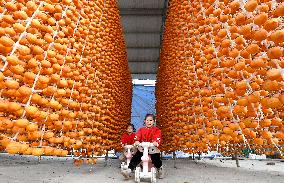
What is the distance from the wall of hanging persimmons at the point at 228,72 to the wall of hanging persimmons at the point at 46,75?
4.45 ft

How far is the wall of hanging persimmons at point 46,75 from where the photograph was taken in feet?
7.22

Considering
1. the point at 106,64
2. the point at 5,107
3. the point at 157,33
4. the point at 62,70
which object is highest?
the point at 157,33

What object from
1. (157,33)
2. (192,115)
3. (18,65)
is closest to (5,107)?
(18,65)

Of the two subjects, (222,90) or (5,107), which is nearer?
(5,107)

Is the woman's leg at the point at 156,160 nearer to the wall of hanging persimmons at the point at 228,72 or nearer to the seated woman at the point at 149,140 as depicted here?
the seated woman at the point at 149,140

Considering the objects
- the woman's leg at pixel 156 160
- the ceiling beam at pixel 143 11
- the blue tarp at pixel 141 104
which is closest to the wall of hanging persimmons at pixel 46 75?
the woman's leg at pixel 156 160

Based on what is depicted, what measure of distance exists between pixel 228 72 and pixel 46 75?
1565 millimetres

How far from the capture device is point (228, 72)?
8.20 feet

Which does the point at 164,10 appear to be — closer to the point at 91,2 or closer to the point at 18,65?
the point at 91,2

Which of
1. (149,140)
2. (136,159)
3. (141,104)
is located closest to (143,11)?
(141,104)

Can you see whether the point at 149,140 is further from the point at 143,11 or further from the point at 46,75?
the point at 143,11

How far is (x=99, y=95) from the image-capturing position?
4.49 m

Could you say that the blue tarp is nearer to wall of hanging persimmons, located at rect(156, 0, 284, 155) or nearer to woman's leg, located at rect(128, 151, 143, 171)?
wall of hanging persimmons, located at rect(156, 0, 284, 155)

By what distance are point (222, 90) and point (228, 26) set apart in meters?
0.58
